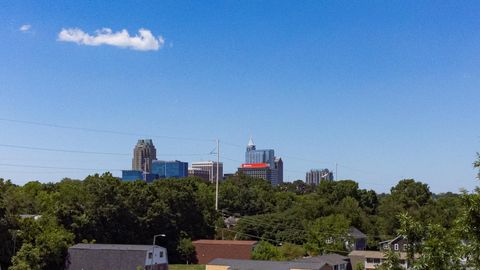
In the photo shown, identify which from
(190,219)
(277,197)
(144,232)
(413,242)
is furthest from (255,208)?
(413,242)

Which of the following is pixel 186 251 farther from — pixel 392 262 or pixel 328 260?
pixel 392 262

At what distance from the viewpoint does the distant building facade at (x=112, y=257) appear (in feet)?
151

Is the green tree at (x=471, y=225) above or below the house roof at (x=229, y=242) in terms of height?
above

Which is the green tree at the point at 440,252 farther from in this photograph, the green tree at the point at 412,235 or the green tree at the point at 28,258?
the green tree at the point at 28,258

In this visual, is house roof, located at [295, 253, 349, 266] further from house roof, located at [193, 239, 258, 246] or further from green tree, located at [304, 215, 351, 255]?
house roof, located at [193, 239, 258, 246]

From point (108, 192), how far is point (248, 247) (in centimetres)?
1766

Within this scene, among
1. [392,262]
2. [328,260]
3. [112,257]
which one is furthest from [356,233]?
[392,262]

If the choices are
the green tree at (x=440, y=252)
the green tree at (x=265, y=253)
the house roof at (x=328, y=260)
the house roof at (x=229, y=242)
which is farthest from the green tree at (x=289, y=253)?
the green tree at (x=440, y=252)

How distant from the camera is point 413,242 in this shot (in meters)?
11.3

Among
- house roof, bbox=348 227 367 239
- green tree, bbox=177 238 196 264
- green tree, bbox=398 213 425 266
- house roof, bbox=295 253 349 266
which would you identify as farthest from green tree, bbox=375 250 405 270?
house roof, bbox=348 227 367 239

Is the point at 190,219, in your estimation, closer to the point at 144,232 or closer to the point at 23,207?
the point at 144,232

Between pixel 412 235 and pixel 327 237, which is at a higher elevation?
pixel 412 235

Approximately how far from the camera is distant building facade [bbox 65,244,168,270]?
151 feet

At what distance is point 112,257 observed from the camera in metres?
46.4
